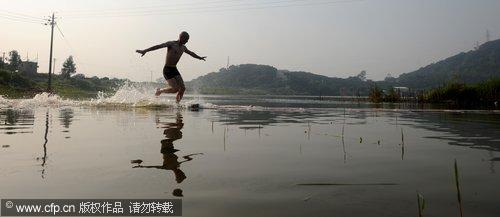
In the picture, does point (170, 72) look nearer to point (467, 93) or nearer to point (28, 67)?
point (467, 93)

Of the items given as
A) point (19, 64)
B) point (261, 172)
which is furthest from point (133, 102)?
point (19, 64)

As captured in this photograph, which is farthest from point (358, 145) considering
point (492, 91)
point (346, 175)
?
point (492, 91)

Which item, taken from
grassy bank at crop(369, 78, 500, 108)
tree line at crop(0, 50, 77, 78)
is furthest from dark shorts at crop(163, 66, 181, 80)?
tree line at crop(0, 50, 77, 78)

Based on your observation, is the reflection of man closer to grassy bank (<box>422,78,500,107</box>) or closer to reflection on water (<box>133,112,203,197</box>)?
reflection on water (<box>133,112,203,197</box>)

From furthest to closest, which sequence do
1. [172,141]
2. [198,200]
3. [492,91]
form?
1. [492,91]
2. [172,141]
3. [198,200]

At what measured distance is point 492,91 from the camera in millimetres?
34281

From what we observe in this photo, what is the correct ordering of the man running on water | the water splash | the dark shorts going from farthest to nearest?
the water splash → the dark shorts → the man running on water

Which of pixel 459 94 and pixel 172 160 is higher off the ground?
pixel 459 94

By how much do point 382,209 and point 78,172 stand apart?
2.78 m

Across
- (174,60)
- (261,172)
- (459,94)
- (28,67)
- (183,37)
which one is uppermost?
(28,67)

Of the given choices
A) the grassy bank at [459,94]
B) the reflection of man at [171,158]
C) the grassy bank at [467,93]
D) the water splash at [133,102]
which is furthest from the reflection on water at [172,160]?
the grassy bank at [467,93]

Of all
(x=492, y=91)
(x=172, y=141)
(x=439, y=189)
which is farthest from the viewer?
(x=492, y=91)

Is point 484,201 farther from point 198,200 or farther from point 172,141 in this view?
point 172,141

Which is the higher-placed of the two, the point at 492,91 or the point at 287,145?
the point at 492,91
